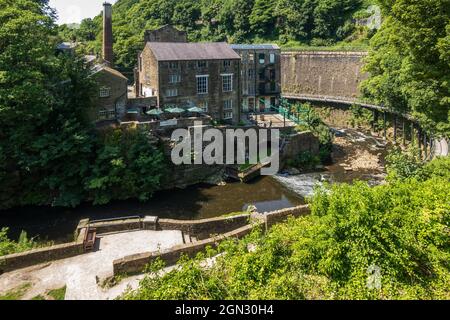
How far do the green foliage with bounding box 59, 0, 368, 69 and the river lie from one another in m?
37.4

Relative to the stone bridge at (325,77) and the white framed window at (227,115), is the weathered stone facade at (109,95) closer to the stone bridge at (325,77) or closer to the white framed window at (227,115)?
the white framed window at (227,115)

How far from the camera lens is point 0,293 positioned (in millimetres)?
12984

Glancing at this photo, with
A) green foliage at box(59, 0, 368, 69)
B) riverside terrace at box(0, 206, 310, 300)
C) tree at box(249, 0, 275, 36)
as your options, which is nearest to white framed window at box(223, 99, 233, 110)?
riverside terrace at box(0, 206, 310, 300)

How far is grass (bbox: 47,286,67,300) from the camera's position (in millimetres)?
12734

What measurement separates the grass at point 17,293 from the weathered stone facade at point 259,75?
130 feet

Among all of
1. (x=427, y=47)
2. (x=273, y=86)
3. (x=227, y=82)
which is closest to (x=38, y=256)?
(x=427, y=47)

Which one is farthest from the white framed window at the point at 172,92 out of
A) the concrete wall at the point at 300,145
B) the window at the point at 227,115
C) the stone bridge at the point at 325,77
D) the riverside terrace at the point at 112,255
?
the stone bridge at the point at 325,77

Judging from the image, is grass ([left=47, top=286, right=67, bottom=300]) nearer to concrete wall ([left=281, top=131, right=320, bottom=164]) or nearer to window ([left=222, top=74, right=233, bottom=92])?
concrete wall ([left=281, top=131, right=320, bottom=164])

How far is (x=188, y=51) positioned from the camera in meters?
37.7

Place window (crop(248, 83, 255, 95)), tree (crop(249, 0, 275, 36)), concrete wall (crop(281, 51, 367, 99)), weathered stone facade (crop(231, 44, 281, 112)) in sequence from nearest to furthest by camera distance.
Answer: weathered stone facade (crop(231, 44, 281, 112))
window (crop(248, 83, 255, 95))
concrete wall (crop(281, 51, 367, 99))
tree (crop(249, 0, 275, 36))

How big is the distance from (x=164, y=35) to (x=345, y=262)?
144ft

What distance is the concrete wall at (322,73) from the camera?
5712cm
